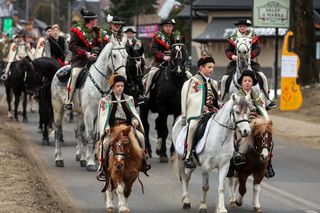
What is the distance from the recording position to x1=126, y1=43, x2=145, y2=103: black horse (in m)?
19.5

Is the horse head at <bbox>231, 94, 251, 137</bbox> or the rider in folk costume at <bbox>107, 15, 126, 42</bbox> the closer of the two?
the horse head at <bbox>231, 94, 251, 137</bbox>

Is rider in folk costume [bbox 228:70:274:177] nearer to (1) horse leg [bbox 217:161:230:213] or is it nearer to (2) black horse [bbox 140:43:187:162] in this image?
(1) horse leg [bbox 217:161:230:213]

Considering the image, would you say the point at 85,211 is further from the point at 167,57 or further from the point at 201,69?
the point at 167,57

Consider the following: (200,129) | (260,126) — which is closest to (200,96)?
(200,129)

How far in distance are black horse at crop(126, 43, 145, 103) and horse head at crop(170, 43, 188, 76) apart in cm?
117

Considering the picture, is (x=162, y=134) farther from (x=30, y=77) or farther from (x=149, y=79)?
(x=30, y=77)

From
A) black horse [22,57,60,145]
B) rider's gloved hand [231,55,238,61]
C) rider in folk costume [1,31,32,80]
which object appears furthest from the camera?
rider in folk costume [1,31,32,80]

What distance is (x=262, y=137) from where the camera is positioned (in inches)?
499

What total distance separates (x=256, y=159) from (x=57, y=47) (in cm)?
1132

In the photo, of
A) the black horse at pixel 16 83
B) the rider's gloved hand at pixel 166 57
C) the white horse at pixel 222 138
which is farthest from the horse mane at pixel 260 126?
the black horse at pixel 16 83

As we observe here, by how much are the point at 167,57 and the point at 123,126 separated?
23.9ft

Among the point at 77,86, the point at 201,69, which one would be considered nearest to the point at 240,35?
the point at 77,86

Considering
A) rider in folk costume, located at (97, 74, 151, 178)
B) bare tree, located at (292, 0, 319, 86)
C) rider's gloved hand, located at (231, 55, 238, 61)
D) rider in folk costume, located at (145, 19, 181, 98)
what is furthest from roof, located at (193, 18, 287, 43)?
rider in folk costume, located at (97, 74, 151, 178)

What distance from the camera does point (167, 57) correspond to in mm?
19281
